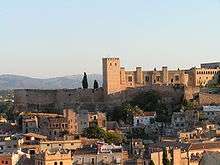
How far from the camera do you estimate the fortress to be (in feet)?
124

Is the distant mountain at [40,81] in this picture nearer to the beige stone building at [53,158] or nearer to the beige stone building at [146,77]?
the beige stone building at [146,77]

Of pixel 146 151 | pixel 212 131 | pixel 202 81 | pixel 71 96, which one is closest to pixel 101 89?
pixel 71 96

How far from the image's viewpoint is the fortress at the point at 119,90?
124ft

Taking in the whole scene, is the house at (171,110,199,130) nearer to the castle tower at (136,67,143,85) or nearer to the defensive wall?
the defensive wall

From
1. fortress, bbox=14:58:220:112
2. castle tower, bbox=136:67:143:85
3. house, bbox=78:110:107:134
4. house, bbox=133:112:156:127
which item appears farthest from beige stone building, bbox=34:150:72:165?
castle tower, bbox=136:67:143:85

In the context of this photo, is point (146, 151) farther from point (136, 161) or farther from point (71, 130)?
point (71, 130)

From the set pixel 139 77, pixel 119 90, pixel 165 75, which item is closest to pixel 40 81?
pixel 165 75

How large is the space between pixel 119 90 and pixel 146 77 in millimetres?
2097

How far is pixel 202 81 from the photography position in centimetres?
4066

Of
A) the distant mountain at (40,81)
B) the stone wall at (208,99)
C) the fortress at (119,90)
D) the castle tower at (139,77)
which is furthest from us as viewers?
the distant mountain at (40,81)

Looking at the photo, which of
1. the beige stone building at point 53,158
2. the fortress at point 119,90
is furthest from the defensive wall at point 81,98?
the beige stone building at point 53,158

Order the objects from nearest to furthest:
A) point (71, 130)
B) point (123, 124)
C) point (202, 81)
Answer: point (71, 130), point (123, 124), point (202, 81)

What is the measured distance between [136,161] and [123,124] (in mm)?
10609

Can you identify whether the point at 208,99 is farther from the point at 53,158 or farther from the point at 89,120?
the point at 53,158
